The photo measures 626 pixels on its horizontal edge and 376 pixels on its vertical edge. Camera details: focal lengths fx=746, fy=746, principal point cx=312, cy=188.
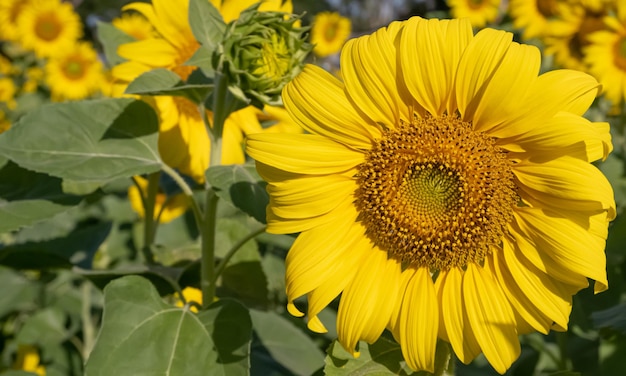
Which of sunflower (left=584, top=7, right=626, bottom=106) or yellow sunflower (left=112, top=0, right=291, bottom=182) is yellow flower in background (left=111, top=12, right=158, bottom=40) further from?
sunflower (left=584, top=7, right=626, bottom=106)

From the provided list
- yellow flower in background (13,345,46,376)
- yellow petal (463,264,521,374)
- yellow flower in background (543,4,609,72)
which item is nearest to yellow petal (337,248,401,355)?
yellow petal (463,264,521,374)

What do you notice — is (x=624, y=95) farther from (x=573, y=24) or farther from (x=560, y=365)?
(x=560, y=365)

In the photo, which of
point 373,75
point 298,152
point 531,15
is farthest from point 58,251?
point 531,15

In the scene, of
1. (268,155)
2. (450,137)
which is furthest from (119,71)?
(450,137)

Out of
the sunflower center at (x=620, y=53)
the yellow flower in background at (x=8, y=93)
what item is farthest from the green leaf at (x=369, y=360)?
the yellow flower in background at (x=8, y=93)

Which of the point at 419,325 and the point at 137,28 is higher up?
the point at 419,325

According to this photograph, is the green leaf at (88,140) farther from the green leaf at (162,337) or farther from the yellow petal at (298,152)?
the yellow petal at (298,152)

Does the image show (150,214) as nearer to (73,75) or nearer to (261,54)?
(261,54)
